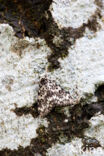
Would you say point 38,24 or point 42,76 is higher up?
point 38,24

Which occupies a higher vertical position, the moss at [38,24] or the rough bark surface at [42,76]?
the moss at [38,24]

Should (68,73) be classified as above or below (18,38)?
below

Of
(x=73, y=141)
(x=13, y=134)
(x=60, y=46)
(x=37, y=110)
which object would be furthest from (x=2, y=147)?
(x=60, y=46)

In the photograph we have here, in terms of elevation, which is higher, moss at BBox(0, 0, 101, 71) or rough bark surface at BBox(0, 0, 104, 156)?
moss at BBox(0, 0, 101, 71)

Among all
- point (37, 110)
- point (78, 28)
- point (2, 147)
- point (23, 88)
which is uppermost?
point (78, 28)

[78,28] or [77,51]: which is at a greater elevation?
[78,28]

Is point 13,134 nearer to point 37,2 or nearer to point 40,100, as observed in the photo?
point 40,100

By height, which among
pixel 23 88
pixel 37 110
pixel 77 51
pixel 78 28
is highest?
pixel 78 28

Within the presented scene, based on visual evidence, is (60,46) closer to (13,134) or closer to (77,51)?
(77,51)

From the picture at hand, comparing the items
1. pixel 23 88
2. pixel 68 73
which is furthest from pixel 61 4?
pixel 23 88
